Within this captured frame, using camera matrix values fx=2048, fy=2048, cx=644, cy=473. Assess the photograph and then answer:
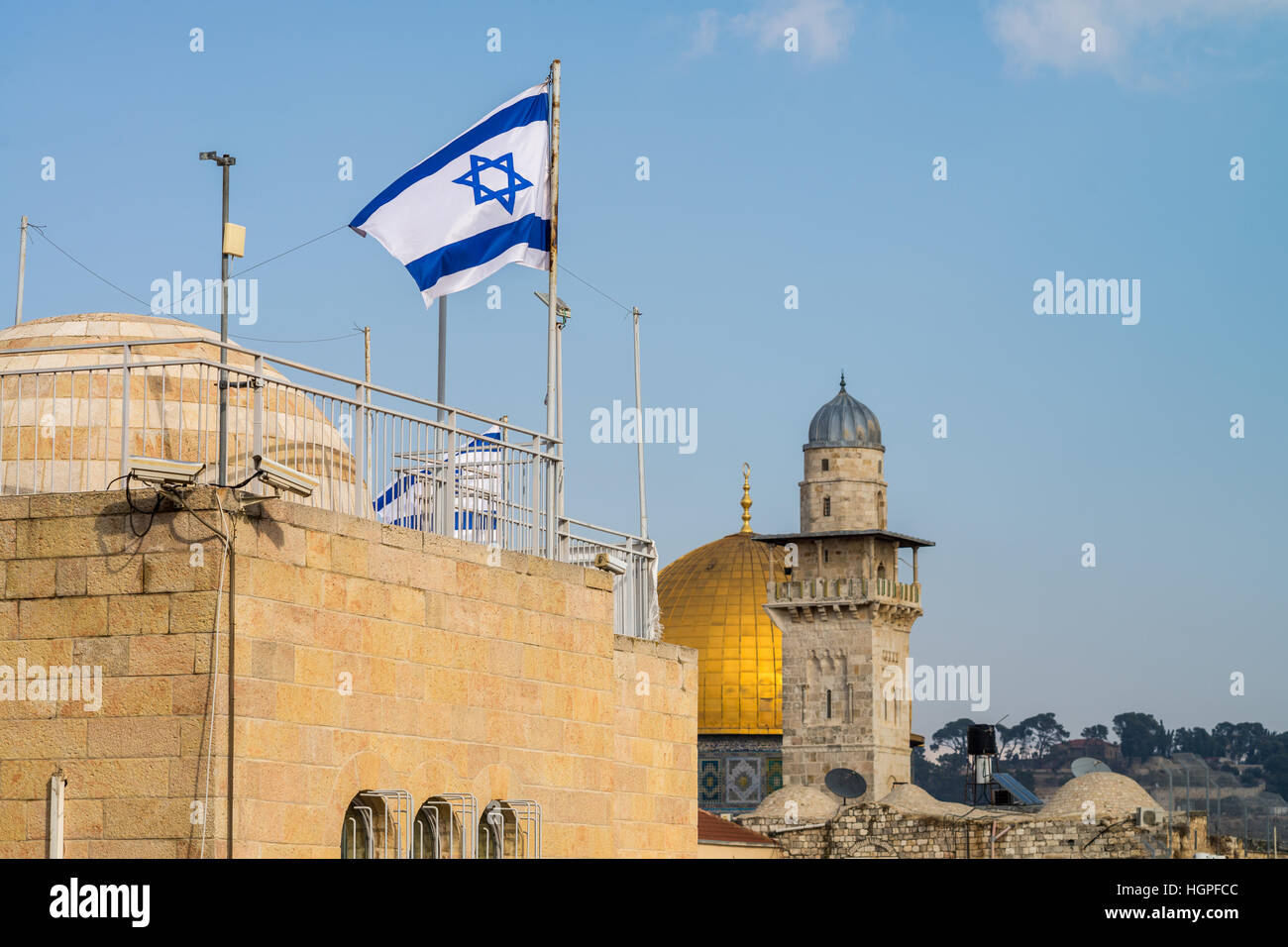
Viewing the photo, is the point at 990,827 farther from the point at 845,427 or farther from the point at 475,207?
the point at 475,207

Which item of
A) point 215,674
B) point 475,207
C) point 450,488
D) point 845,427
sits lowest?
point 215,674

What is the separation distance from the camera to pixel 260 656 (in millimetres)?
11359

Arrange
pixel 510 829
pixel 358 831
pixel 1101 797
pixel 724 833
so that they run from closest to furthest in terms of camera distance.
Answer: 1. pixel 358 831
2. pixel 510 829
3. pixel 724 833
4. pixel 1101 797

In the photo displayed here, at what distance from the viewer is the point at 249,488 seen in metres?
11.9

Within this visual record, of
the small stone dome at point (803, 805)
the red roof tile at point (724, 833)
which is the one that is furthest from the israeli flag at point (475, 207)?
the small stone dome at point (803, 805)

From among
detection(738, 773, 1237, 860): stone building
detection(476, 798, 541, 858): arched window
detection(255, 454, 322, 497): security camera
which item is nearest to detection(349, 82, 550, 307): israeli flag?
detection(255, 454, 322, 497): security camera

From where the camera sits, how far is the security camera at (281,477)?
11312 mm

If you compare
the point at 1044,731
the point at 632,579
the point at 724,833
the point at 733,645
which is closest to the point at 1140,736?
the point at 1044,731

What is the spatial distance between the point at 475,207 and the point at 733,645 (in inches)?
2134

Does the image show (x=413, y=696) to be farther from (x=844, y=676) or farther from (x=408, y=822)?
(x=844, y=676)

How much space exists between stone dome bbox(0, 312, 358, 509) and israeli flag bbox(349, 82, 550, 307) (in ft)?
4.67

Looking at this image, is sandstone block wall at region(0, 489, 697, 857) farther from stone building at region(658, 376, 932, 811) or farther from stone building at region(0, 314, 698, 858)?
stone building at region(658, 376, 932, 811)

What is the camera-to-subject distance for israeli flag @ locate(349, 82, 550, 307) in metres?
15.0
